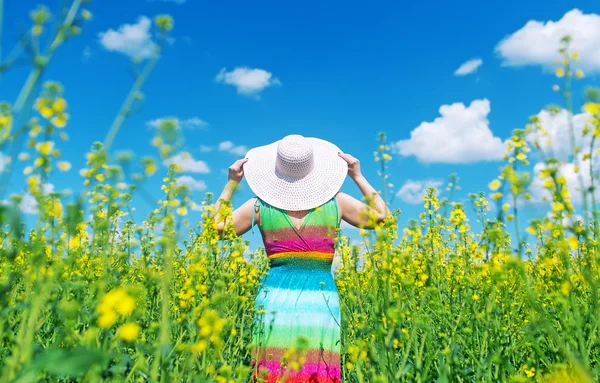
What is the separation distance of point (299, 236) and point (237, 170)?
686mm

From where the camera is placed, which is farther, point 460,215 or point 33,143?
point 460,215

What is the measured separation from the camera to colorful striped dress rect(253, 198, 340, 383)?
3.14m

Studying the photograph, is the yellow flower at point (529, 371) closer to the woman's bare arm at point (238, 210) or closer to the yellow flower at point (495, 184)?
the yellow flower at point (495, 184)

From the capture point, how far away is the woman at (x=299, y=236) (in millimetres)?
3180

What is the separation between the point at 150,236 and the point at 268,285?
61.6 inches

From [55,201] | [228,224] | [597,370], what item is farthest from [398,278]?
[55,201]

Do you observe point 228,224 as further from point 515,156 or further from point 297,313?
point 515,156

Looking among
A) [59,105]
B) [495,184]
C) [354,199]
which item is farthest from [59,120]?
[354,199]

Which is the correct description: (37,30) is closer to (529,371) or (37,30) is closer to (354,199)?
(354,199)

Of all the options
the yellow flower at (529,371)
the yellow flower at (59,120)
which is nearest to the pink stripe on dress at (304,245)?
the yellow flower at (529,371)

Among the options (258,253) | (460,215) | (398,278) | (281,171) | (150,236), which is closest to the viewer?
(398,278)

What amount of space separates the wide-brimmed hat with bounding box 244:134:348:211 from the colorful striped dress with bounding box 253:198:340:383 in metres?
0.08

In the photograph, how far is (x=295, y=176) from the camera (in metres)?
3.54

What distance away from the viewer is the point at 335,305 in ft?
10.8
